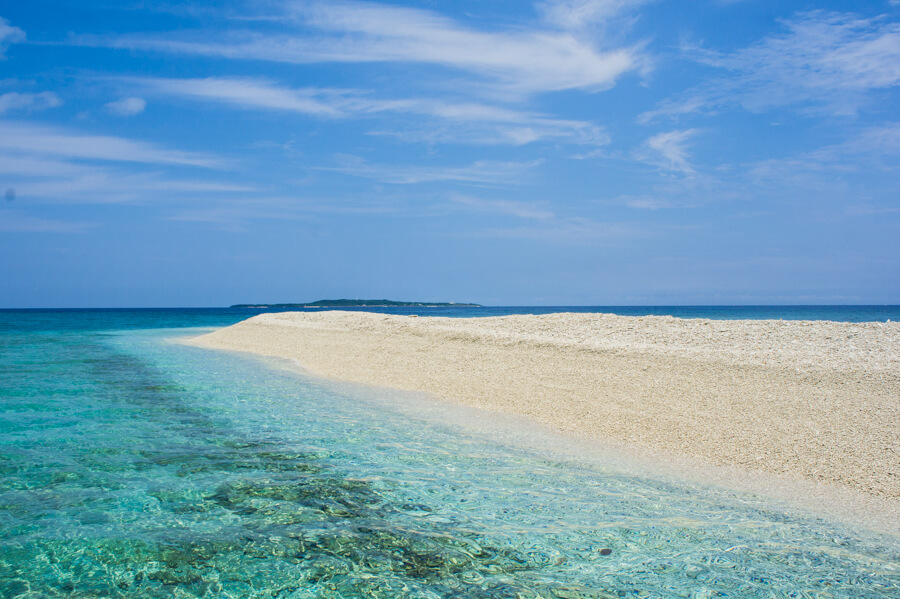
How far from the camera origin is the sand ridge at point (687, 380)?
7.52 m

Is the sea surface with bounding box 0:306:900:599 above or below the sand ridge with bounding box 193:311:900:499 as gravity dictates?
below

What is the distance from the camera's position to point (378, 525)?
206 inches

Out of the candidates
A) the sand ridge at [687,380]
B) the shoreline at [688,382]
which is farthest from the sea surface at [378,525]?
the sand ridge at [687,380]

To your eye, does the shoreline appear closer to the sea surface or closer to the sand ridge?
the sand ridge

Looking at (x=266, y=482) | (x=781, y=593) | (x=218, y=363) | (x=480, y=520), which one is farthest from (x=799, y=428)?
(x=218, y=363)

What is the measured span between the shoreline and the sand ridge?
3 cm

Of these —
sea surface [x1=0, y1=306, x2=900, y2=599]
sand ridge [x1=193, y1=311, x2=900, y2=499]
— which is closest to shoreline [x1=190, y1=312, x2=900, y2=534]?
sand ridge [x1=193, y1=311, x2=900, y2=499]

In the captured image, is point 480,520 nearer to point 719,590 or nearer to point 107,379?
point 719,590

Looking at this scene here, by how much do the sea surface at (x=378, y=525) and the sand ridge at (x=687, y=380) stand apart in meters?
1.70

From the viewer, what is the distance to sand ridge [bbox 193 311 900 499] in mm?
7523

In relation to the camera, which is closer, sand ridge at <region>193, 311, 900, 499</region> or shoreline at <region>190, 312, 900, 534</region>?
shoreline at <region>190, 312, 900, 534</region>

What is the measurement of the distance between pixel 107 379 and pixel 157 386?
245cm

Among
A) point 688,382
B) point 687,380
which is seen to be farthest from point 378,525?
point 687,380

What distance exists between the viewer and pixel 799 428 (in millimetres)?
8164
